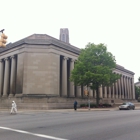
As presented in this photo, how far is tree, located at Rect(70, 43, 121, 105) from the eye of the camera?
3481 centimetres

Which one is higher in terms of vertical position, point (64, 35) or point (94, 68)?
point (64, 35)

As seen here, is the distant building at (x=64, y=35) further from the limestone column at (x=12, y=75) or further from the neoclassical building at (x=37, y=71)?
the limestone column at (x=12, y=75)

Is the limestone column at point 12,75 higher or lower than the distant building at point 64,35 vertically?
lower

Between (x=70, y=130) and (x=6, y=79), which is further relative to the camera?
(x=6, y=79)

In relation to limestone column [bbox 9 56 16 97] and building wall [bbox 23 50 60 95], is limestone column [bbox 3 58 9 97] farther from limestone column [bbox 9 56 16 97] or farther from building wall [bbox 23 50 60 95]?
building wall [bbox 23 50 60 95]

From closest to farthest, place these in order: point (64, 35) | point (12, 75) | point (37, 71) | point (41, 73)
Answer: point (41, 73)
point (37, 71)
point (12, 75)
point (64, 35)

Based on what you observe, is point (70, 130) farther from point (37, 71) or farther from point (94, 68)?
point (37, 71)

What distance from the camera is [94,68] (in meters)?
36.1

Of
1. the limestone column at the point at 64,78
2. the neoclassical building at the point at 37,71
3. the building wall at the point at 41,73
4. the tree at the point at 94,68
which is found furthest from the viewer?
the limestone column at the point at 64,78

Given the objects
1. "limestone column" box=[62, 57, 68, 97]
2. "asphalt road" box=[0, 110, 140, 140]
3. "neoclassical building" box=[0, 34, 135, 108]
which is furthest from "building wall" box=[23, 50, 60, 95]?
"asphalt road" box=[0, 110, 140, 140]

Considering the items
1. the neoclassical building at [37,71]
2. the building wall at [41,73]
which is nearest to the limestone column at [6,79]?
the neoclassical building at [37,71]

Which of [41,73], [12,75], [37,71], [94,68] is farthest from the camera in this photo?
[12,75]

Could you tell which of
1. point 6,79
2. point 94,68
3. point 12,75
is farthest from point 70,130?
point 6,79

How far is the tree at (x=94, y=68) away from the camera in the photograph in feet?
114
